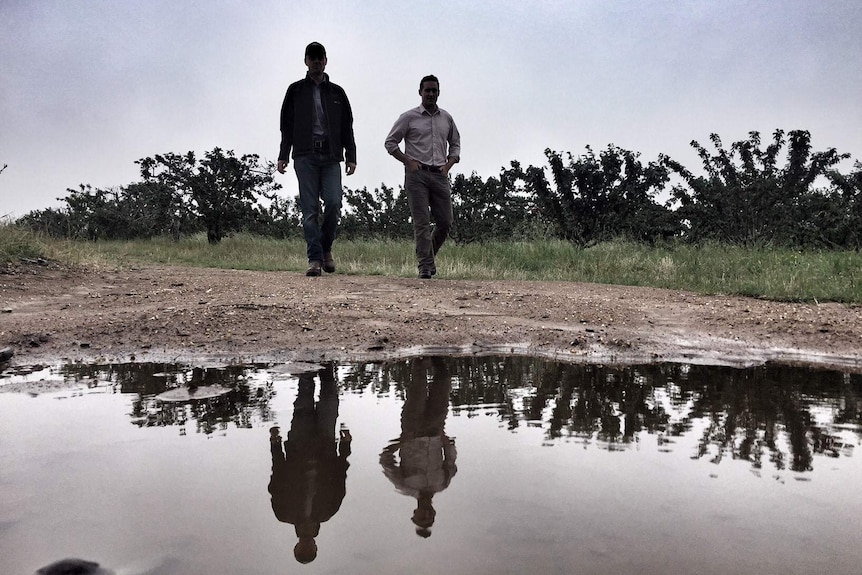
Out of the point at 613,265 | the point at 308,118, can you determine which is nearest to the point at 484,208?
the point at 613,265

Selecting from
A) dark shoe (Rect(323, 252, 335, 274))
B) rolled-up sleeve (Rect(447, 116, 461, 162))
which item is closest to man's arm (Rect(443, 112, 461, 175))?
rolled-up sleeve (Rect(447, 116, 461, 162))

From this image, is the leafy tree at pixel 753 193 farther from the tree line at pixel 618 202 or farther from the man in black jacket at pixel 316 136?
the man in black jacket at pixel 316 136

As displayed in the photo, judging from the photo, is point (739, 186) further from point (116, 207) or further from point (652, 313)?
point (116, 207)

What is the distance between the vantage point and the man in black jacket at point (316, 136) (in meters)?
5.93

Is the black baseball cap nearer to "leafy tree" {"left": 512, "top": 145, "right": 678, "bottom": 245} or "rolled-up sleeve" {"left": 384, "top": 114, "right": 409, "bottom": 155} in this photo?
"rolled-up sleeve" {"left": 384, "top": 114, "right": 409, "bottom": 155}

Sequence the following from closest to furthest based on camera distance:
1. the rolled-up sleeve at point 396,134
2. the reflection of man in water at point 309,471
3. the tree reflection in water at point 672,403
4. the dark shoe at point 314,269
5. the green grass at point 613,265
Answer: the reflection of man in water at point 309,471 → the tree reflection in water at point 672,403 → the green grass at point 613,265 → the rolled-up sleeve at point 396,134 → the dark shoe at point 314,269

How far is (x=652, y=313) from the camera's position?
421 centimetres

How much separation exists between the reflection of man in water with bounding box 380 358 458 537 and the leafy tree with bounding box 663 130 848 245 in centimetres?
1063

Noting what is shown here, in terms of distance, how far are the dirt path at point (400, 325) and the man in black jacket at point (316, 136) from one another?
3.68ft

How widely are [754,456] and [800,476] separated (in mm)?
142

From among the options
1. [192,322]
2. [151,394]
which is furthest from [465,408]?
[192,322]

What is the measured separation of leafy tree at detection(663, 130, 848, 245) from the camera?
39.2 ft

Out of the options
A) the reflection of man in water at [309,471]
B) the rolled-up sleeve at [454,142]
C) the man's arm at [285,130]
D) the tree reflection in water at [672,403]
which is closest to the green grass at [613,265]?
the rolled-up sleeve at [454,142]

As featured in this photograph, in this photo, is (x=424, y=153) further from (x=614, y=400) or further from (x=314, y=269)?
(x=614, y=400)
